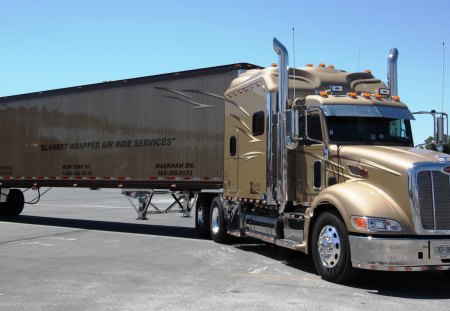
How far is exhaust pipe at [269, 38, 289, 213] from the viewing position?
941 cm

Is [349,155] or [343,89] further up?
[343,89]

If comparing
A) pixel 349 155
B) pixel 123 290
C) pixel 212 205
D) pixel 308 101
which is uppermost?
pixel 308 101

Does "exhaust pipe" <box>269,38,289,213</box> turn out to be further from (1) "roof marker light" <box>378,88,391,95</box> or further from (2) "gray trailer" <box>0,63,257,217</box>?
(2) "gray trailer" <box>0,63,257,217</box>

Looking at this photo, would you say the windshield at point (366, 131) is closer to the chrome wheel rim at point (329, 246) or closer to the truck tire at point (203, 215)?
the chrome wheel rim at point (329, 246)

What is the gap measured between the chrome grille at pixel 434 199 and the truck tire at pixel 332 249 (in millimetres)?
1062

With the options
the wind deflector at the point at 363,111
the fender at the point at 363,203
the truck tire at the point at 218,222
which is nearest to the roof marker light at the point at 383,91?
the wind deflector at the point at 363,111

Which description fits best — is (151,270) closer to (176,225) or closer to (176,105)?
(176,105)

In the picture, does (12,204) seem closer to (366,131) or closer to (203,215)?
(203,215)

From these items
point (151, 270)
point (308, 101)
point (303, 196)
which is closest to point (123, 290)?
point (151, 270)

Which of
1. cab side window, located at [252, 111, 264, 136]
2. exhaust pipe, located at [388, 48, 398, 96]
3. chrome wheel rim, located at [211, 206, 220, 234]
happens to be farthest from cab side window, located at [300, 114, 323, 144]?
chrome wheel rim, located at [211, 206, 220, 234]

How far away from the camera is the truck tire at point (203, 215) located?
1365cm

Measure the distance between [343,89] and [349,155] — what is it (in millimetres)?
2423

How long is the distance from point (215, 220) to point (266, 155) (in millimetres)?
3309

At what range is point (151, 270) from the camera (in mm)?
8875
